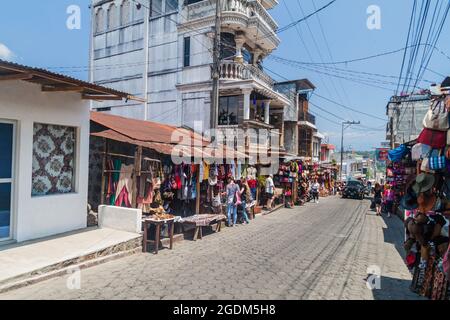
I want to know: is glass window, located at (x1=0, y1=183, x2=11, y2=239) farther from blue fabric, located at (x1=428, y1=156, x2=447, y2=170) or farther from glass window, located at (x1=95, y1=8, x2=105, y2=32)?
glass window, located at (x1=95, y1=8, x2=105, y2=32)

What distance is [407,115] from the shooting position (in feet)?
92.4

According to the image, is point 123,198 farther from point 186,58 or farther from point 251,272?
point 186,58

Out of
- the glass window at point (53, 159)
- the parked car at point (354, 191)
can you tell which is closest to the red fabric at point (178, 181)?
the glass window at point (53, 159)

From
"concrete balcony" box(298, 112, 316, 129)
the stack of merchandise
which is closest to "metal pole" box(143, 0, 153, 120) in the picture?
"concrete balcony" box(298, 112, 316, 129)

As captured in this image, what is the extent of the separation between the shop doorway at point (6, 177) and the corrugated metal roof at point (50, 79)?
3.76ft

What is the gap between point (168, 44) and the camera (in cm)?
1962

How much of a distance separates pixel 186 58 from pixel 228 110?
4.27 meters

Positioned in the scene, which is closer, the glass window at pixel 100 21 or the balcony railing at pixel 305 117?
the glass window at pixel 100 21

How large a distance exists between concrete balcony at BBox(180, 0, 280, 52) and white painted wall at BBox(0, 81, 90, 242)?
12507mm

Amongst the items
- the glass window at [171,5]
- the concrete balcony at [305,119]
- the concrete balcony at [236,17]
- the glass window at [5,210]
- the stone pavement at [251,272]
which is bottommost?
the stone pavement at [251,272]

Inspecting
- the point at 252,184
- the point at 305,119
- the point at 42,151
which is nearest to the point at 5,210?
the point at 42,151

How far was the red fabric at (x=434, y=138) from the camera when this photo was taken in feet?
15.3

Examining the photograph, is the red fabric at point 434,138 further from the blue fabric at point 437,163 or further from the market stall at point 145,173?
the market stall at point 145,173
